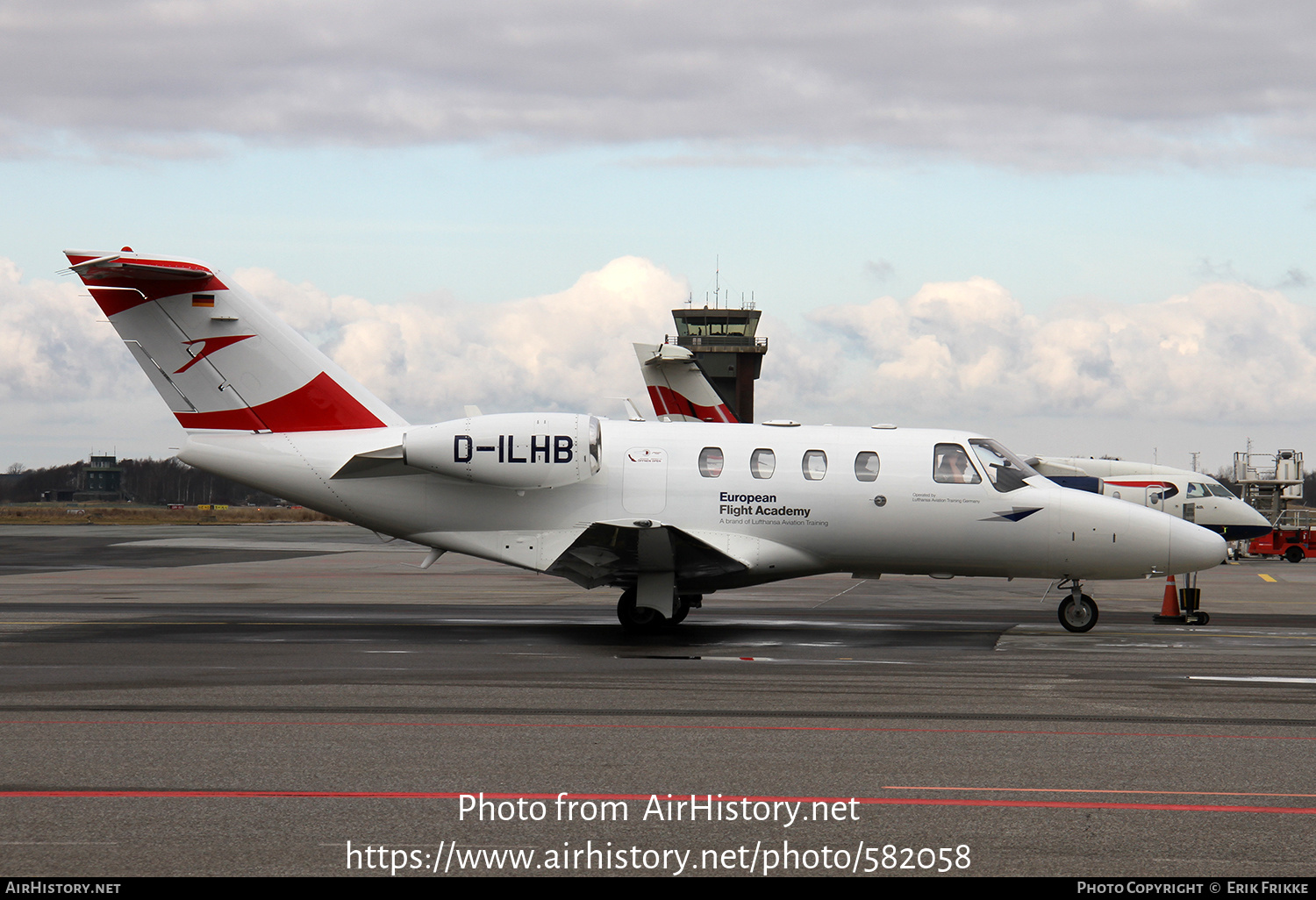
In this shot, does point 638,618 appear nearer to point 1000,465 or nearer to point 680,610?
point 680,610

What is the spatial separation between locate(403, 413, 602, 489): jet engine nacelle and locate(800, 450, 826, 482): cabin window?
10.5 ft

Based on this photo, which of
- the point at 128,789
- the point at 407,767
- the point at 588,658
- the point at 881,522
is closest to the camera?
Result: the point at 128,789

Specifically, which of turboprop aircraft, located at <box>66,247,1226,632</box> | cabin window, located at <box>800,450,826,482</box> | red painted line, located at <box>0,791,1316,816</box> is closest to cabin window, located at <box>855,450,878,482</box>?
turboprop aircraft, located at <box>66,247,1226,632</box>

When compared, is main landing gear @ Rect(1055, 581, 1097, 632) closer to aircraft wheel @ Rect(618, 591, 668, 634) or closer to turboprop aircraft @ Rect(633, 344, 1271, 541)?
aircraft wheel @ Rect(618, 591, 668, 634)

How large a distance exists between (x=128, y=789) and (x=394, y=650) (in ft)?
27.3

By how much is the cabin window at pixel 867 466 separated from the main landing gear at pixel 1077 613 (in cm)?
379

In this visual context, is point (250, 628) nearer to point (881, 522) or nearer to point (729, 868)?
point (881, 522)

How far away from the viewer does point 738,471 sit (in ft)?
58.7

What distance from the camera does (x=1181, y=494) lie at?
1539 inches

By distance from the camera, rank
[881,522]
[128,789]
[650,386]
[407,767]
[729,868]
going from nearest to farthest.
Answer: [729,868], [128,789], [407,767], [881,522], [650,386]

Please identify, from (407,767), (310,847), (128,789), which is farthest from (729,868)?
(128,789)

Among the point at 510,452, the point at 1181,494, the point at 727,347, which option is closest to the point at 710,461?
the point at 510,452

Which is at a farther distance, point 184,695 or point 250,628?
point 250,628

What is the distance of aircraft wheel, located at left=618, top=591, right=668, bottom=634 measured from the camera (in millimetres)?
17953
